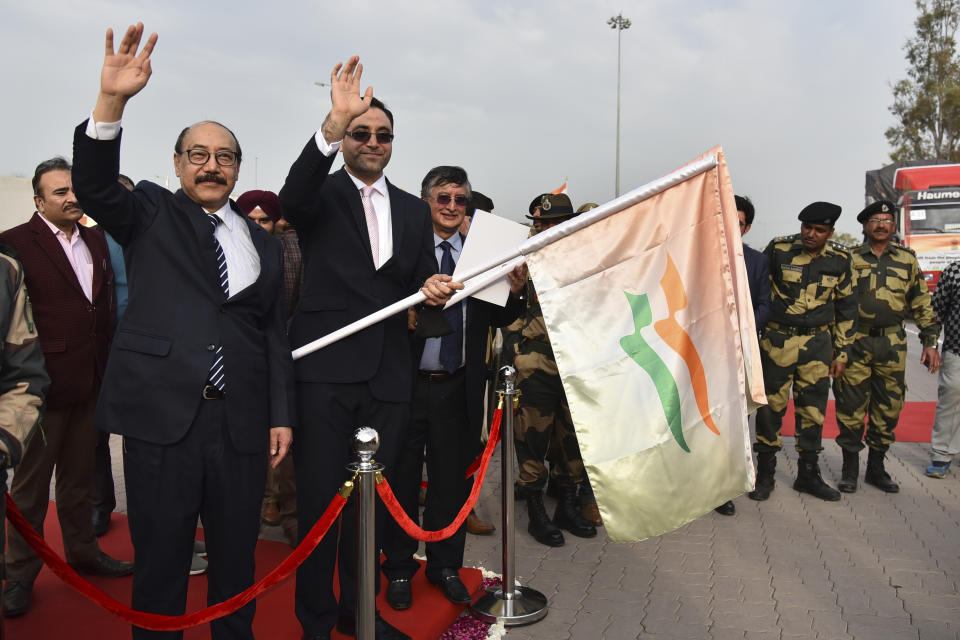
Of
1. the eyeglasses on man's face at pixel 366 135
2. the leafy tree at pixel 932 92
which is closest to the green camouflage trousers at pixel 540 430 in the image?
the eyeglasses on man's face at pixel 366 135

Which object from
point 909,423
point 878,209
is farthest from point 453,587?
point 909,423

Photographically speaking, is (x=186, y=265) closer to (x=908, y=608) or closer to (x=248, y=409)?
(x=248, y=409)

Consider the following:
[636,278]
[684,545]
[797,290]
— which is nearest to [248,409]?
[636,278]

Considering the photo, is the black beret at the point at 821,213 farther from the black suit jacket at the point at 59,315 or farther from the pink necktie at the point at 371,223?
the black suit jacket at the point at 59,315

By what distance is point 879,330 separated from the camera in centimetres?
635

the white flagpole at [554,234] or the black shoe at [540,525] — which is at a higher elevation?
the white flagpole at [554,234]

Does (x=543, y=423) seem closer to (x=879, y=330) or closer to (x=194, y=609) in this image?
(x=194, y=609)

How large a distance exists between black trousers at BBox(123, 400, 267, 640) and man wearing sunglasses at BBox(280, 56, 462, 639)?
413 mm

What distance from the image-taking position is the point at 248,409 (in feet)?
8.99

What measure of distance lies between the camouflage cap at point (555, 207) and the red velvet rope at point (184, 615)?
306 cm

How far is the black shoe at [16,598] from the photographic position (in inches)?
141

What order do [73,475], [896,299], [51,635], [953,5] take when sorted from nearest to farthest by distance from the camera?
[51,635], [73,475], [896,299], [953,5]

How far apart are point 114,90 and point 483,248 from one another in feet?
5.43

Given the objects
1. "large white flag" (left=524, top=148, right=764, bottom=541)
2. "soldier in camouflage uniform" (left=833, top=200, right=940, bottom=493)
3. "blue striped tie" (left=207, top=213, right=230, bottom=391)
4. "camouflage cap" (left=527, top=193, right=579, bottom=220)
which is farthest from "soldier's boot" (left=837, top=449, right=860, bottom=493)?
"blue striped tie" (left=207, top=213, right=230, bottom=391)
